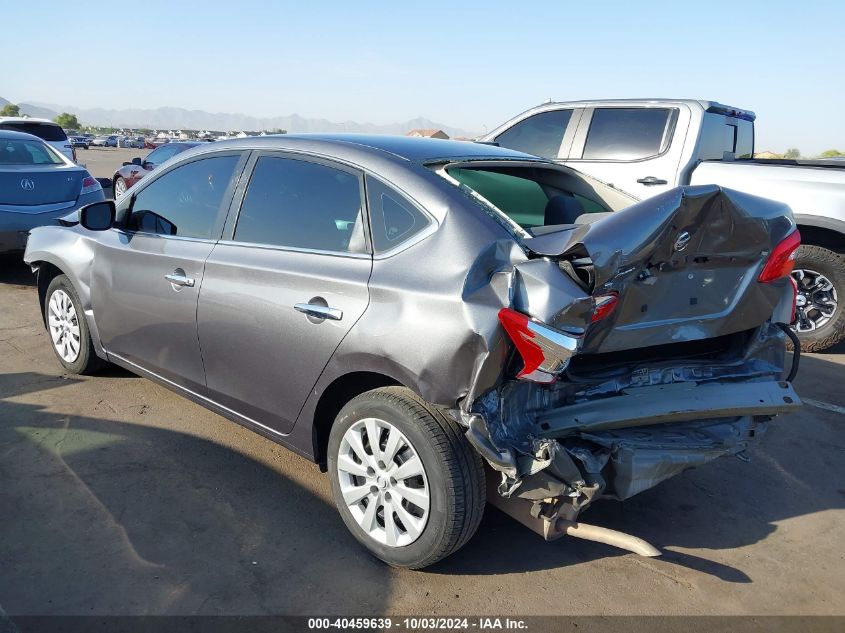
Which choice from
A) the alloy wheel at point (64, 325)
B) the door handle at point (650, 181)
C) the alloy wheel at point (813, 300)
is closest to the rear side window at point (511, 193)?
the alloy wheel at point (64, 325)

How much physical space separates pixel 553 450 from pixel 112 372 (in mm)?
3708

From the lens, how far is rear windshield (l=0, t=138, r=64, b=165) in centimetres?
809

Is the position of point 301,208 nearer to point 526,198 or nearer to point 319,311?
point 319,311

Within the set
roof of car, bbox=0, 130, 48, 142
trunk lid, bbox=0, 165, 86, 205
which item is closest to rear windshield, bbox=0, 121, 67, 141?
roof of car, bbox=0, 130, 48, 142

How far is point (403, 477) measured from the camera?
109 inches

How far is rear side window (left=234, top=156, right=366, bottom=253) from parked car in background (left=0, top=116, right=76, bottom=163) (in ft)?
44.9

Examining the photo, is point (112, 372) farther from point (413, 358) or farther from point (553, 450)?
point (553, 450)

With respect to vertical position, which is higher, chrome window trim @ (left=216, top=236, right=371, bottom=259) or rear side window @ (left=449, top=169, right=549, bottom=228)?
rear side window @ (left=449, top=169, right=549, bottom=228)

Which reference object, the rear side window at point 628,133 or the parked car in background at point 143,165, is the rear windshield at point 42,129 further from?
the rear side window at point 628,133

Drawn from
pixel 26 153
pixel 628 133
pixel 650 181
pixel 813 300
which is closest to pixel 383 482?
pixel 650 181

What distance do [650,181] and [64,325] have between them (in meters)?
5.26

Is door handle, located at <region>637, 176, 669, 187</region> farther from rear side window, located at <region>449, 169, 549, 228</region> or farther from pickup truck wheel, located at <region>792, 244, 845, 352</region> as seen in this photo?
rear side window, located at <region>449, 169, 549, 228</region>

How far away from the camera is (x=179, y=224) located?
3918 mm

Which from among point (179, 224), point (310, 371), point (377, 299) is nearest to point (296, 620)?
point (310, 371)
